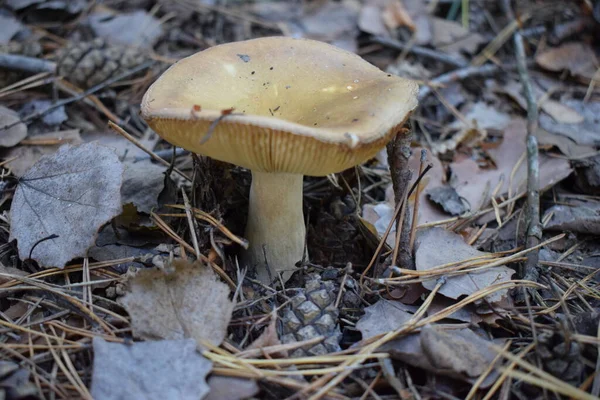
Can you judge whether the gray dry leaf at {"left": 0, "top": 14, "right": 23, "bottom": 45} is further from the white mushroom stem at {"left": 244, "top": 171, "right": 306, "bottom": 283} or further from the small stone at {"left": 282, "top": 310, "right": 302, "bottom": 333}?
the small stone at {"left": 282, "top": 310, "right": 302, "bottom": 333}

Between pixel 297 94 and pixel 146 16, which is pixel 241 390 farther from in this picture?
pixel 146 16

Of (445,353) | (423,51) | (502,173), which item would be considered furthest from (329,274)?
(423,51)

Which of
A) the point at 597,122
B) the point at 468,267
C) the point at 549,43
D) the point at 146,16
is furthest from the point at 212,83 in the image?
the point at 549,43

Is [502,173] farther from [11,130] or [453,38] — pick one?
[11,130]

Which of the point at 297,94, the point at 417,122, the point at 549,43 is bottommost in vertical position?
the point at 417,122

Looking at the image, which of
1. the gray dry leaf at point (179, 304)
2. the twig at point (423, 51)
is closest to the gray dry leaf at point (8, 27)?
the gray dry leaf at point (179, 304)

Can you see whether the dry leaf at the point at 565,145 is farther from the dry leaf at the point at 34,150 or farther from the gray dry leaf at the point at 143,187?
the dry leaf at the point at 34,150
